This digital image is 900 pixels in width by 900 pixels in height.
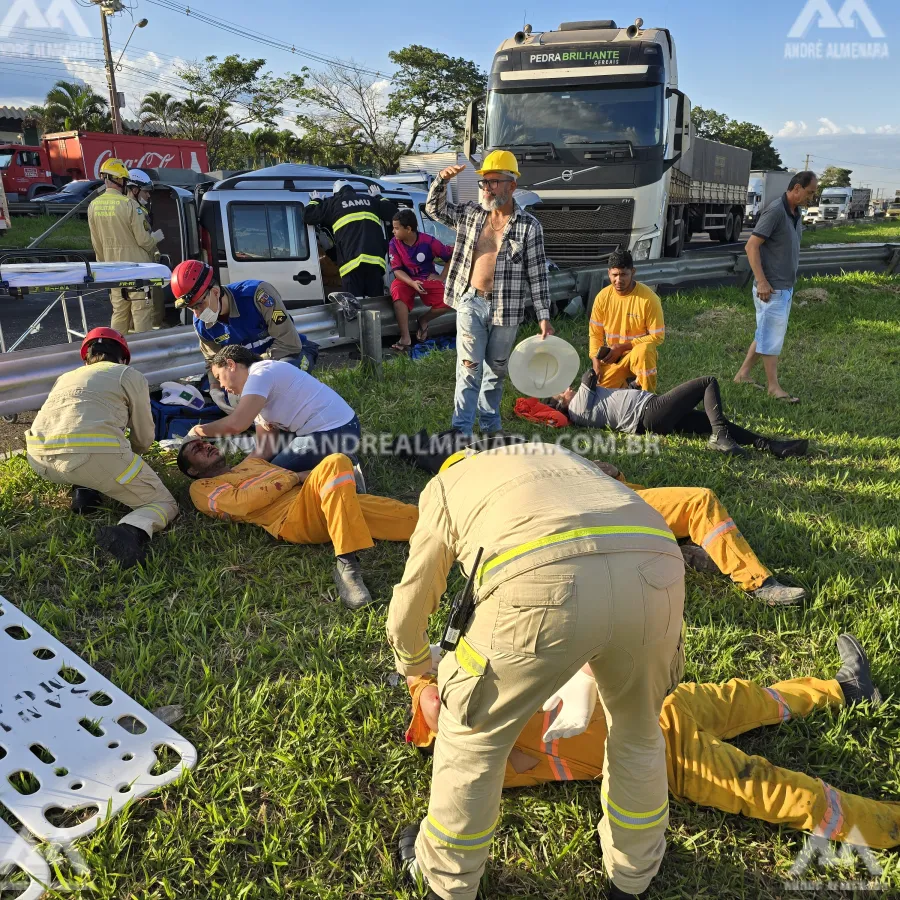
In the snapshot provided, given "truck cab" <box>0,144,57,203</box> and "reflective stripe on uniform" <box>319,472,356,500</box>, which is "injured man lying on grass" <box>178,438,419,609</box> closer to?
"reflective stripe on uniform" <box>319,472,356,500</box>

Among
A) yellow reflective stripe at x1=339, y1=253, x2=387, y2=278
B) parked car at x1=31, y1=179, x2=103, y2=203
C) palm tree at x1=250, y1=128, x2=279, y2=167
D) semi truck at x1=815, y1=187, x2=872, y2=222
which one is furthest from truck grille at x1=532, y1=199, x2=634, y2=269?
semi truck at x1=815, y1=187, x2=872, y2=222

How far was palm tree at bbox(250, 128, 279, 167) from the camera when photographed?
118 feet

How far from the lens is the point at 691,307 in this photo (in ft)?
32.2

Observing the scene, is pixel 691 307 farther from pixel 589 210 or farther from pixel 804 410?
pixel 804 410

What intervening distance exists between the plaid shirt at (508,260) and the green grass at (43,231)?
41.4ft

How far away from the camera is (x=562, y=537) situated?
155cm

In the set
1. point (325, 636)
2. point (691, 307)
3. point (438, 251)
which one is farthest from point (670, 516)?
point (691, 307)

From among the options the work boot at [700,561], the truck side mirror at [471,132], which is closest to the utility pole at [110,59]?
the truck side mirror at [471,132]

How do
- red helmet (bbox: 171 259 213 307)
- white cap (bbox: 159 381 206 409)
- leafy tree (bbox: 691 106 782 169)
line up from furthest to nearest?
leafy tree (bbox: 691 106 782 169)
white cap (bbox: 159 381 206 409)
red helmet (bbox: 171 259 213 307)

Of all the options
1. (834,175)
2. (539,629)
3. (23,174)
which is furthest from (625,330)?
(834,175)

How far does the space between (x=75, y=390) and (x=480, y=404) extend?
2603 mm

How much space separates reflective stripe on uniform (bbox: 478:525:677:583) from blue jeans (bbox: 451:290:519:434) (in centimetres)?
339

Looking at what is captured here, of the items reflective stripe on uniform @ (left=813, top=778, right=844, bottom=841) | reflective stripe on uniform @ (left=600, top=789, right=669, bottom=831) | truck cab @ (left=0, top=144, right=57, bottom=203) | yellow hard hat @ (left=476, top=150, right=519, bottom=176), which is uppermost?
truck cab @ (left=0, top=144, right=57, bottom=203)

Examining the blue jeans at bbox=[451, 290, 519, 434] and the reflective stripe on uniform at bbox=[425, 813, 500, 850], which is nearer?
the reflective stripe on uniform at bbox=[425, 813, 500, 850]
